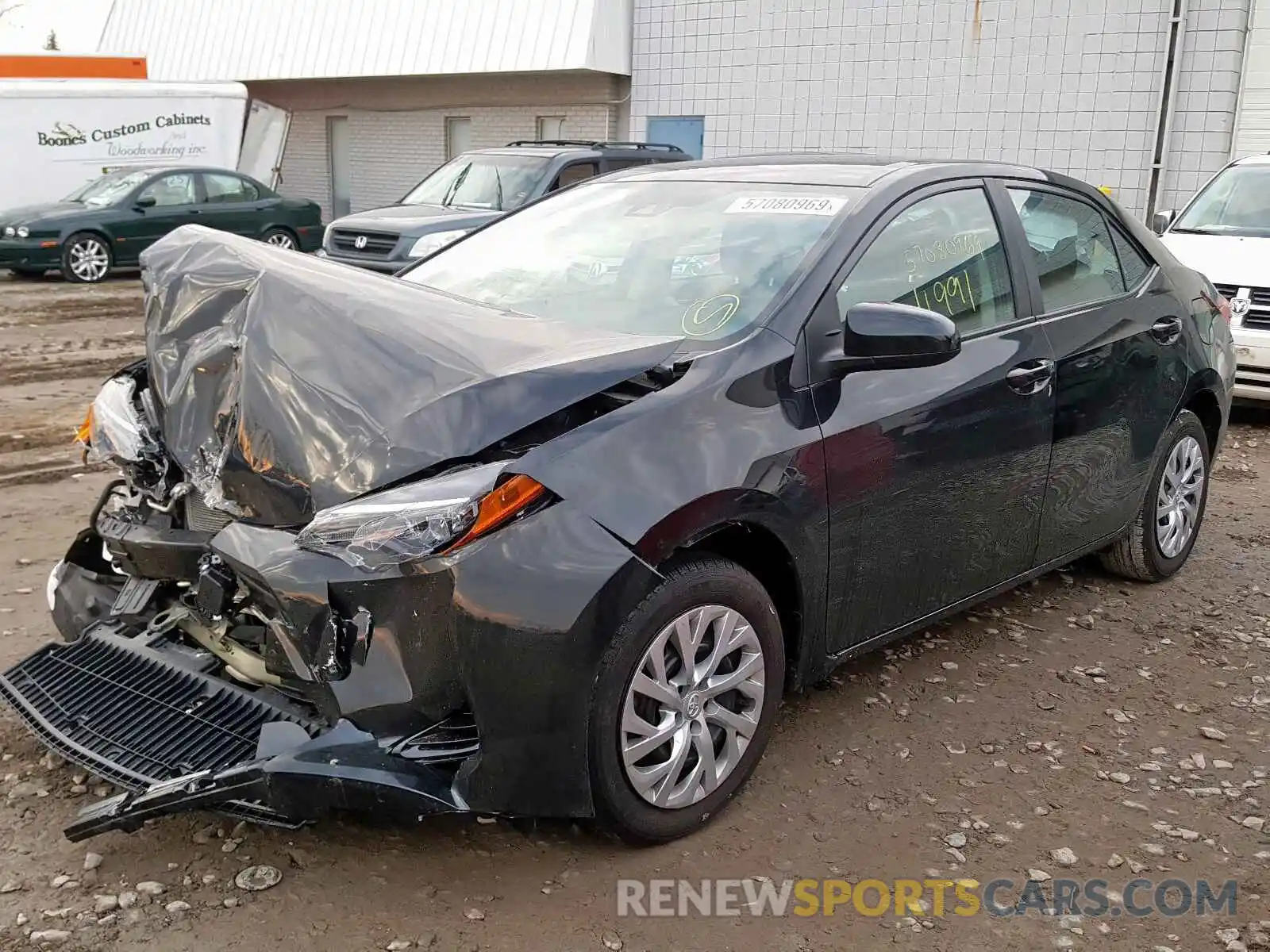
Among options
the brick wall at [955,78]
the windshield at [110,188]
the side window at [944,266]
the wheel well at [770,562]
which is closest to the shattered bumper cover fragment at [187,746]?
the wheel well at [770,562]

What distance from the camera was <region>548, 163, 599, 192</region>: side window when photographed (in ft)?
37.3

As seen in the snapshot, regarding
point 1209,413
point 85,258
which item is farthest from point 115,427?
point 85,258

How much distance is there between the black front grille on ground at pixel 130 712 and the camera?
2.77 meters

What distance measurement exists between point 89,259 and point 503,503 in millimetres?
14705

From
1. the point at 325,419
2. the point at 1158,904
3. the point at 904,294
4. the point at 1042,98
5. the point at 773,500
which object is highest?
the point at 1042,98

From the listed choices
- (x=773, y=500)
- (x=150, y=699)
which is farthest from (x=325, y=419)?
(x=773, y=500)

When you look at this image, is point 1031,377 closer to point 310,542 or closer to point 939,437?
point 939,437

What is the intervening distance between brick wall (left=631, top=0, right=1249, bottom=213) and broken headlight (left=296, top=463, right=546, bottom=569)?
39.2 feet

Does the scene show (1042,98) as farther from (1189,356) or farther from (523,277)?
(523,277)

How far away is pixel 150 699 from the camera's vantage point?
300 cm

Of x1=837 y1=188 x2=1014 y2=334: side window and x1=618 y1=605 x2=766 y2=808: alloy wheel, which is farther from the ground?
x1=837 y1=188 x2=1014 y2=334: side window

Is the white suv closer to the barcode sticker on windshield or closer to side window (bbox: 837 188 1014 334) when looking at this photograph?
side window (bbox: 837 188 1014 334)

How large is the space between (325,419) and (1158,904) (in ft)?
7.90

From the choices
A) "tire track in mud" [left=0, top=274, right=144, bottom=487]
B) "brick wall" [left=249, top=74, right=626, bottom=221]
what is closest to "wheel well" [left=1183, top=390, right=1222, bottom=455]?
"tire track in mud" [left=0, top=274, right=144, bottom=487]
